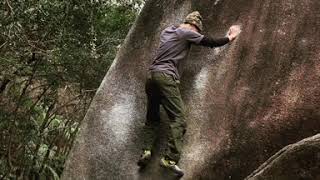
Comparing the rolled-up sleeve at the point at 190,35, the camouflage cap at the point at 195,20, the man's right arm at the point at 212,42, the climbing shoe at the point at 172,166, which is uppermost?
the camouflage cap at the point at 195,20

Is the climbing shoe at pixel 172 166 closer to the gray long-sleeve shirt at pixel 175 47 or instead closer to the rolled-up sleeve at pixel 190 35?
the gray long-sleeve shirt at pixel 175 47

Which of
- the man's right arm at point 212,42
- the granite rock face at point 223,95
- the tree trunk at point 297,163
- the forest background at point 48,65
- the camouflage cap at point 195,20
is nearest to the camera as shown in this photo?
the tree trunk at point 297,163

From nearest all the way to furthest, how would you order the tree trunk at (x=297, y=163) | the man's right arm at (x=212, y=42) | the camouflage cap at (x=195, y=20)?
the tree trunk at (x=297, y=163) → the man's right arm at (x=212, y=42) → the camouflage cap at (x=195, y=20)

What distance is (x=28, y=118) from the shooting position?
Answer: 11.4m

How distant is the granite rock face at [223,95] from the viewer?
601 centimetres

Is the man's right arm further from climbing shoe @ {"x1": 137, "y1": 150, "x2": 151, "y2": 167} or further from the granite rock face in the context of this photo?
climbing shoe @ {"x1": 137, "y1": 150, "x2": 151, "y2": 167}

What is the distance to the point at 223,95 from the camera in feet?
21.0

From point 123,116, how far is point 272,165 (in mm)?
3203

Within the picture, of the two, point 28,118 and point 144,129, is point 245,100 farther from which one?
point 28,118

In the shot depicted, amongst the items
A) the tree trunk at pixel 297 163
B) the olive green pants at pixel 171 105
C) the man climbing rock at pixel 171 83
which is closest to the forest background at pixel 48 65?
the man climbing rock at pixel 171 83

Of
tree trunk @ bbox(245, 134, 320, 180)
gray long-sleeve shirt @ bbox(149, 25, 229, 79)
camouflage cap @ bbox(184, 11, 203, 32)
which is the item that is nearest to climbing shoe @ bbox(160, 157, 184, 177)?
gray long-sleeve shirt @ bbox(149, 25, 229, 79)

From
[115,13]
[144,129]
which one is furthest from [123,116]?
[115,13]

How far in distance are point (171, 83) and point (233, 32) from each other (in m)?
1.14

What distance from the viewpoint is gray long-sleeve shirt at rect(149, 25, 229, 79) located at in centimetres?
623
